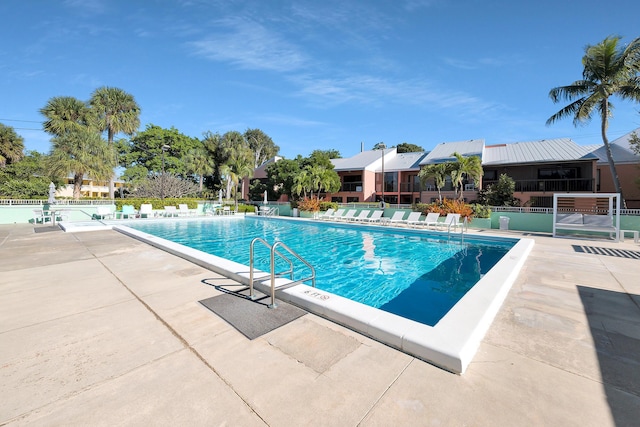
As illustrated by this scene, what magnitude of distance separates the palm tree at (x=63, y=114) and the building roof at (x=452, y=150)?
29.6 metres

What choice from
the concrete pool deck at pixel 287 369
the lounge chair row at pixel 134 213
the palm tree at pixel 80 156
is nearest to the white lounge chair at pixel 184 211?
the lounge chair row at pixel 134 213

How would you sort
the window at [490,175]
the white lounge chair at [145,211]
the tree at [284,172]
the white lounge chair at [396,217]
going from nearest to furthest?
the white lounge chair at [396,217] < the white lounge chair at [145,211] < the window at [490,175] < the tree at [284,172]

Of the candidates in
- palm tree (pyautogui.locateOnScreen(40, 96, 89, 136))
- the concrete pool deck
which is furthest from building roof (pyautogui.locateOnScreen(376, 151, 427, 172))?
palm tree (pyautogui.locateOnScreen(40, 96, 89, 136))

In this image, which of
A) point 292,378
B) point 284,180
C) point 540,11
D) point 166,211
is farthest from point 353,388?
point 284,180

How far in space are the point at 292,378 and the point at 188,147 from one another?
136 ft

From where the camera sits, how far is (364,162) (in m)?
30.0

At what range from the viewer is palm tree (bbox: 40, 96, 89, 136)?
22094 millimetres

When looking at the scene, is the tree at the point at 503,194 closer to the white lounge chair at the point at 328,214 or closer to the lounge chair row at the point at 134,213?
the white lounge chair at the point at 328,214

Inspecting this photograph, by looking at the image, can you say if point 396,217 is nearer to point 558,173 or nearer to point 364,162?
point 364,162

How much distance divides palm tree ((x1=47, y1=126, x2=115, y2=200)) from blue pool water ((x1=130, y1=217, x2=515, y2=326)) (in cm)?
1350

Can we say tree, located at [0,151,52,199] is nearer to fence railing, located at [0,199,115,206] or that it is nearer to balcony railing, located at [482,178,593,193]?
fence railing, located at [0,199,115,206]

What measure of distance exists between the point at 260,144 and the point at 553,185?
44021 mm

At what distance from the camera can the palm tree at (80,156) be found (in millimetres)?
19875

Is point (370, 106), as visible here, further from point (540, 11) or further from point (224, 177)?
point (224, 177)
